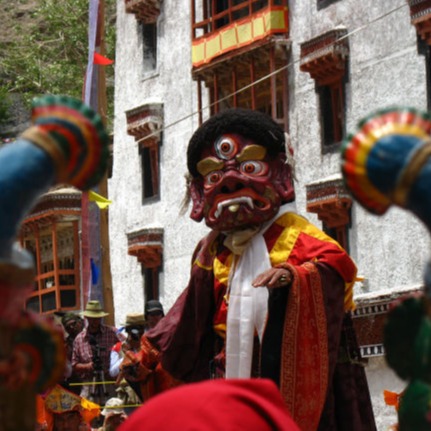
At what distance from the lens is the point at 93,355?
12766 millimetres

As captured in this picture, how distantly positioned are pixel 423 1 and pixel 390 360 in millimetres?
16957

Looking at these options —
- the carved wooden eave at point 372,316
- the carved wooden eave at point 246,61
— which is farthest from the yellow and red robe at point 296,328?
the carved wooden eave at point 246,61

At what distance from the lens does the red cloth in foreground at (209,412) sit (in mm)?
2564

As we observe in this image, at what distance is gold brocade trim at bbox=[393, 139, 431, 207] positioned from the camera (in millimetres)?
2559

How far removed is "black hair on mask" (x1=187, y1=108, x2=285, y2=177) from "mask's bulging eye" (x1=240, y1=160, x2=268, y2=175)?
14 centimetres

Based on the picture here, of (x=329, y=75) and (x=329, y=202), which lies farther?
(x=329, y=75)

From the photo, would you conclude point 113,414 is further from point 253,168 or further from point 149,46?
point 149,46

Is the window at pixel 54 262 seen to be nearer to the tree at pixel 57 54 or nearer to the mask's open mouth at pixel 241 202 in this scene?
the tree at pixel 57 54

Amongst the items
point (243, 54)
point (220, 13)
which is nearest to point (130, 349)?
point (243, 54)

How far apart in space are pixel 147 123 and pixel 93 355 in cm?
1383

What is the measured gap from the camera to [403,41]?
19.8 m

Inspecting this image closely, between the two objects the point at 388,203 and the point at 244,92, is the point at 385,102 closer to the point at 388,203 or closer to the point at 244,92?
the point at 244,92

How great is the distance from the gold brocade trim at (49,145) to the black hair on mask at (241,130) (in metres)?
4.48

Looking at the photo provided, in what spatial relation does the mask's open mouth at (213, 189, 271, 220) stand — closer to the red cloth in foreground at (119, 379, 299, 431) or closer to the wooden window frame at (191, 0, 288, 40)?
the red cloth in foreground at (119, 379, 299, 431)
